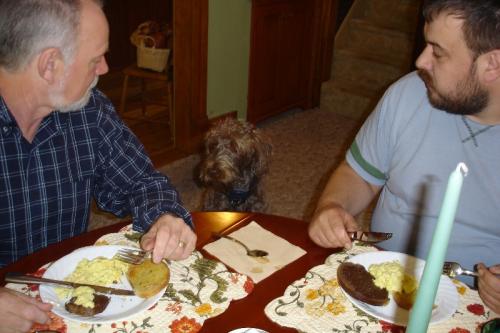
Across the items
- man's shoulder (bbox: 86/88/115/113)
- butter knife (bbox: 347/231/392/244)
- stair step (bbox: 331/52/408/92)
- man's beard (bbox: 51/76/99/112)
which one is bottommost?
stair step (bbox: 331/52/408/92)

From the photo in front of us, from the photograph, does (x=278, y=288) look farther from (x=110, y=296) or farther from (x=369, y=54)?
(x=369, y=54)

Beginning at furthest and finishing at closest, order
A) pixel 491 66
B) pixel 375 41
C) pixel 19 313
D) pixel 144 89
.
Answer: pixel 375 41, pixel 144 89, pixel 491 66, pixel 19 313

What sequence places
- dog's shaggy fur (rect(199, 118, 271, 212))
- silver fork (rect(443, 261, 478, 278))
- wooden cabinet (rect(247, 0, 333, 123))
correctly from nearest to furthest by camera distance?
silver fork (rect(443, 261, 478, 278)) → dog's shaggy fur (rect(199, 118, 271, 212)) → wooden cabinet (rect(247, 0, 333, 123))

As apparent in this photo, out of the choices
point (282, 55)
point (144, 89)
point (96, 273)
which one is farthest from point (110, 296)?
point (144, 89)

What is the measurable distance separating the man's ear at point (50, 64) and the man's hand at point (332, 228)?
2.62 ft

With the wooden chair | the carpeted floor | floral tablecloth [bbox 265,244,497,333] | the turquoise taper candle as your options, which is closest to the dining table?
floral tablecloth [bbox 265,244,497,333]

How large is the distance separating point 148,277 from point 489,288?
79 centimetres

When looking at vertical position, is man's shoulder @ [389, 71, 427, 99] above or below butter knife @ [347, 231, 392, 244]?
above

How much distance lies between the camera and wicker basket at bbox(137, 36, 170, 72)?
383 cm

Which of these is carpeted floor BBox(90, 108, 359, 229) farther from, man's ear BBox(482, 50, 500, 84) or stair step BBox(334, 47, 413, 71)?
man's ear BBox(482, 50, 500, 84)

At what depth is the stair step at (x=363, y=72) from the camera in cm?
486

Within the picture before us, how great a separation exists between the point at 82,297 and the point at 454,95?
3.57 ft

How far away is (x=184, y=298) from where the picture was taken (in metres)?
1.11

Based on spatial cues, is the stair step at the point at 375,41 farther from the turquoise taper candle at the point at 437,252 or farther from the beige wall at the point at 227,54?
the turquoise taper candle at the point at 437,252
